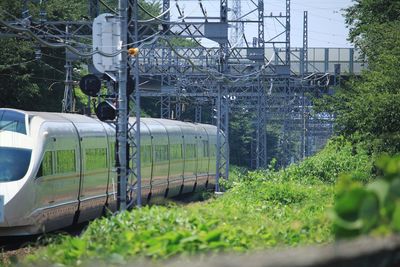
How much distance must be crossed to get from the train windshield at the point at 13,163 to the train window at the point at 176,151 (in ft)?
44.9

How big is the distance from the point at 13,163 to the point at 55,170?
3.97ft

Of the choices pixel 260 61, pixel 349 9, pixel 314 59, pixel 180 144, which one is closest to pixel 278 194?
pixel 180 144

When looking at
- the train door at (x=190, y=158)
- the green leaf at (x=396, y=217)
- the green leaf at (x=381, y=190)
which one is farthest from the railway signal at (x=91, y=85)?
the green leaf at (x=396, y=217)

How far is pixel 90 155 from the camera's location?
73.4 feet

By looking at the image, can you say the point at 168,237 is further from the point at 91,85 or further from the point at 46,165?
the point at 91,85

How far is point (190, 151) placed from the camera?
36156 millimetres

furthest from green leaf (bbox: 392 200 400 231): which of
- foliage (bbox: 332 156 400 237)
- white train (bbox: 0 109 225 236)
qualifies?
white train (bbox: 0 109 225 236)

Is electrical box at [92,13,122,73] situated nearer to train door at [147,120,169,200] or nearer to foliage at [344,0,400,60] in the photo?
train door at [147,120,169,200]

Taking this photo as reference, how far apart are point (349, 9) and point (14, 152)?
2925 centimetres

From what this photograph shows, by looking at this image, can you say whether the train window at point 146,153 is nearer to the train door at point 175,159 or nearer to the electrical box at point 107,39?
the train door at point 175,159

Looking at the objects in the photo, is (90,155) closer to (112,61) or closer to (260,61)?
(112,61)

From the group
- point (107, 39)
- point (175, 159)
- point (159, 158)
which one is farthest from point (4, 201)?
point (175, 159)

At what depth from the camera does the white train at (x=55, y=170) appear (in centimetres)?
1823

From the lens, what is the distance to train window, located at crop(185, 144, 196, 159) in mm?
35431
